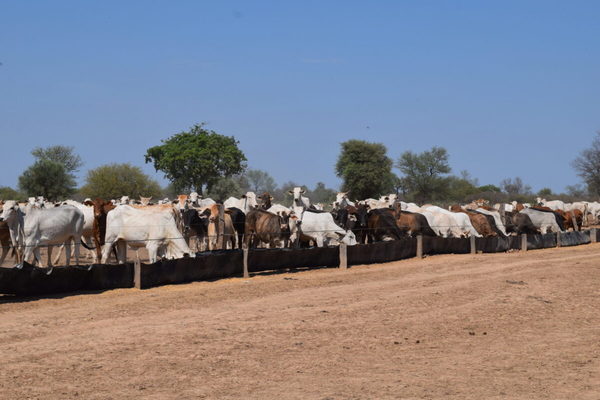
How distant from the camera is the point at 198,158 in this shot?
72750mm

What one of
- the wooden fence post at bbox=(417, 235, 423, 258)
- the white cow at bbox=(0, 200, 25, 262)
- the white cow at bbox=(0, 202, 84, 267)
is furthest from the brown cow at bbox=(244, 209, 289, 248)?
the white cow at bbox=(0, 200, 25, 262)

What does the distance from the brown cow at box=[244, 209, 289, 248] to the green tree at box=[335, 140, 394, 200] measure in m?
54.7

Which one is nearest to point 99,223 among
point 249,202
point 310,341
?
point 249,202

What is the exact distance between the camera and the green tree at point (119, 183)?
81.1 m

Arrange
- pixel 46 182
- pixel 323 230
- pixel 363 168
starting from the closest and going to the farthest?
pixel 323 230, pixel 46 182, pixel 363 168

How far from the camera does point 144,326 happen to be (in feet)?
46.2

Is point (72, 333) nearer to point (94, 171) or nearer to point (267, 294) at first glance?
point (267, 294)

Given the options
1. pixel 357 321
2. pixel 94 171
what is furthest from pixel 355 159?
pixel 357 321

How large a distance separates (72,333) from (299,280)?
8.47m

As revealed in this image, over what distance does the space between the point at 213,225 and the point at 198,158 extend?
148 ft

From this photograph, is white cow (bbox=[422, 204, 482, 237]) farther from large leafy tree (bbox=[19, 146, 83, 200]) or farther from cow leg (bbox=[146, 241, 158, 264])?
large leafy tree (bbox=[19, 146, 83, 200])

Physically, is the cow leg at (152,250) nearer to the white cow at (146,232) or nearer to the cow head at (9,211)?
the white cow at (146,232)

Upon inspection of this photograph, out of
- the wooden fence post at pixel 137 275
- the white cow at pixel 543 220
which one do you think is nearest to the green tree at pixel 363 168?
the white cow at pixel 543 220

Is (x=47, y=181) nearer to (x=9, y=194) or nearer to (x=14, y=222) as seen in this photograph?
Answer: (x=9, y=194)
